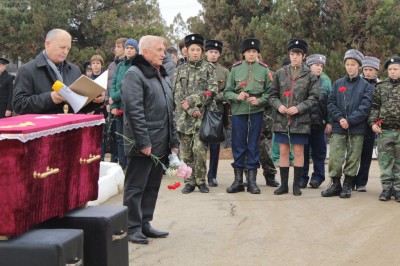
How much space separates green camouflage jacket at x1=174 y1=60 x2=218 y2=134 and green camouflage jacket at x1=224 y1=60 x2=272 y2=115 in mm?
364

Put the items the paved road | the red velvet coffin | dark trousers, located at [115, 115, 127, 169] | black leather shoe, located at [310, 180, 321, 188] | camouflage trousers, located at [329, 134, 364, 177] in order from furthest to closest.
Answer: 1. dark trousers, located at [115, 115, 127, 169]
2. black leather shoe, located at [310, 180, 321, 188]
3. camouflage trousers, located at [329, 134, 364, 177]
4. the paved road
5. the red velvet coffin

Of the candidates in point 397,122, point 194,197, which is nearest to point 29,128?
point 194,197

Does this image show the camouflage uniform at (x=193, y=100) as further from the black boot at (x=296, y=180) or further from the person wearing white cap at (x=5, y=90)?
the person wearing white cap at (x=5, y=90)

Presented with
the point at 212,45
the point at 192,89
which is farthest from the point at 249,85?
the point at 212,45

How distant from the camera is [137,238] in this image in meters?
6.63

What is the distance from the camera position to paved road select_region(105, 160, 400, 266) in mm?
6133

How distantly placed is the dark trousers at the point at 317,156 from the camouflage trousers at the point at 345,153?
2.88 ft

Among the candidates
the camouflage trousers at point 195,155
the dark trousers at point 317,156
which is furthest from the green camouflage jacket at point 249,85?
the dark trousers at point 317,156

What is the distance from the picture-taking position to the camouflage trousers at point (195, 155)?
9383 millimetres

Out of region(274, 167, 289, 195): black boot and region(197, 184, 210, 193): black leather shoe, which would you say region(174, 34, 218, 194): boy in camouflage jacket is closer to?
region(197, 184, 210, 193): black leather shoe

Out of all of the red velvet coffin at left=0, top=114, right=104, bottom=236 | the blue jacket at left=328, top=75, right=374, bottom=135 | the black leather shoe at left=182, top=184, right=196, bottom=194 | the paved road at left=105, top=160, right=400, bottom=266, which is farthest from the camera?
the black leather shoe at left=182, top=184, right=196, bottom=194

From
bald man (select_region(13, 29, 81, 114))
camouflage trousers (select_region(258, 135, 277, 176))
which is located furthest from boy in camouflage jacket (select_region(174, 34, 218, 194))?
bald man (select_region(13, 29, 81, 114))

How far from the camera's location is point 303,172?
10211 mm

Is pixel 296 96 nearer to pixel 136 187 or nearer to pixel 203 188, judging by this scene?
pixel 203 188
